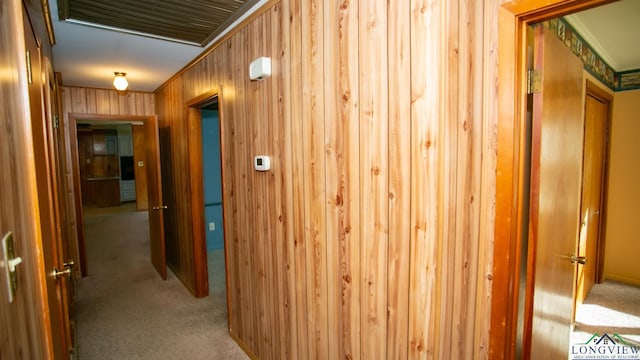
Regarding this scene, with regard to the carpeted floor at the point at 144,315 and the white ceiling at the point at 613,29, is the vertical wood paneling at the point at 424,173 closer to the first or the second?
the white ceiling at the point at 613,29

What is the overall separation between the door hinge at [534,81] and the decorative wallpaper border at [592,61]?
0.27 m

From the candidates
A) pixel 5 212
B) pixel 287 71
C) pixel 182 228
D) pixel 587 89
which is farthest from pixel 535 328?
pixel 182 228

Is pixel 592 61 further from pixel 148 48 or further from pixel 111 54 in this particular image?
pixel 111 54

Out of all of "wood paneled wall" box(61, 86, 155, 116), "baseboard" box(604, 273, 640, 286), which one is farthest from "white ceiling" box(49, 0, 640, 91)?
"baseboard" box(604, 273, 640, 286)

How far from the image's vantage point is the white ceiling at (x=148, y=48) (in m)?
2.03

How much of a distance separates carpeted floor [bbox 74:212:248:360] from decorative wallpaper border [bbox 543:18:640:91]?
2.98 m

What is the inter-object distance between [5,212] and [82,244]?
414 cm

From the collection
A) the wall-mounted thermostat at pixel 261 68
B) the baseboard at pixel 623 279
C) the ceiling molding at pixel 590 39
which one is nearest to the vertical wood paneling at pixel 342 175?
the wall-mounted thermostat at pixel 261 68

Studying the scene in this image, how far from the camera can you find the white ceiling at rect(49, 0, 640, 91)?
6.64 ft

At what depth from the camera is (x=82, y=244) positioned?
407 centimetres

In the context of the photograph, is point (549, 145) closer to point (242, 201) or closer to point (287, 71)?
point (287, 71)

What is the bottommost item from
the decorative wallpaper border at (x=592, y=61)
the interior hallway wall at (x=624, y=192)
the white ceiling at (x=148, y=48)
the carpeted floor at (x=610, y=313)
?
the carpeted floor at (x=610, y=313)

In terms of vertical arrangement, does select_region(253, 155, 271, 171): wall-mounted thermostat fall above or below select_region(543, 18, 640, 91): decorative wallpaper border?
below

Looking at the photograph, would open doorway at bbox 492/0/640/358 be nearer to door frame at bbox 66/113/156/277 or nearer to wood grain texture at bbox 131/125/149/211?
door frame at bbox 66/113/156/277
